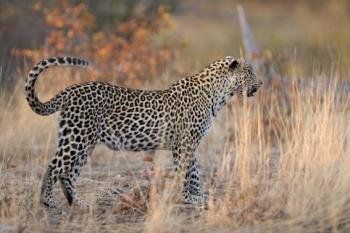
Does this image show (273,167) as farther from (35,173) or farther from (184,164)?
(35,173)

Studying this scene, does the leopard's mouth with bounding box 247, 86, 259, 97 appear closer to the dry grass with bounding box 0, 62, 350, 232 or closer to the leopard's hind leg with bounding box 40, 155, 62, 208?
the dry grass with bounding box 0, 62, 350, 232

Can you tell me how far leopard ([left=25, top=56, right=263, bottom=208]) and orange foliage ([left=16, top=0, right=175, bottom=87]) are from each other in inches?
207

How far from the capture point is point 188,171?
9.27 metres

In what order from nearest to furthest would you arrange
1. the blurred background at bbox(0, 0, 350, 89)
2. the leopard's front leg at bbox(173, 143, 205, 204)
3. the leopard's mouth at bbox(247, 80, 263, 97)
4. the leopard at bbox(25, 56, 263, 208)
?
1. the leopard at bbox(25, 56, 263, 208)
2. the leopard's front leg at bbox(173, 143, 205, 204)
3. the leopard's mouth at bbox(247, 80, 263, 97)
4. the blurred background at bbox(0, 0, 350, 89)

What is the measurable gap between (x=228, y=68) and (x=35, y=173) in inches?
98.0

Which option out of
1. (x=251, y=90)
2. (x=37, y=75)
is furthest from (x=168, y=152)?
(x=37, y=75)

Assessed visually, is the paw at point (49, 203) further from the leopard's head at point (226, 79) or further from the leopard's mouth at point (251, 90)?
the leopard's mouth at point (251, 90)

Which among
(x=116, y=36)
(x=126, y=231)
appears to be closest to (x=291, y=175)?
(x=126, y=231)

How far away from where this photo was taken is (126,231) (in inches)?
305

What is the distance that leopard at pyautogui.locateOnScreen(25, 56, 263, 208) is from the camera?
876 cm

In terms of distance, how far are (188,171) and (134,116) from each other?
767 millimetres

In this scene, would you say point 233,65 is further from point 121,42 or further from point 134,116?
point 121,42

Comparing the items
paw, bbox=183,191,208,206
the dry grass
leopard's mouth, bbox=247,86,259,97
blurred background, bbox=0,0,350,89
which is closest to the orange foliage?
blurred background, bbox=0,0,350,89

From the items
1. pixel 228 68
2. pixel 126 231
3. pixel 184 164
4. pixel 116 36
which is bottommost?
pixel 126 231
